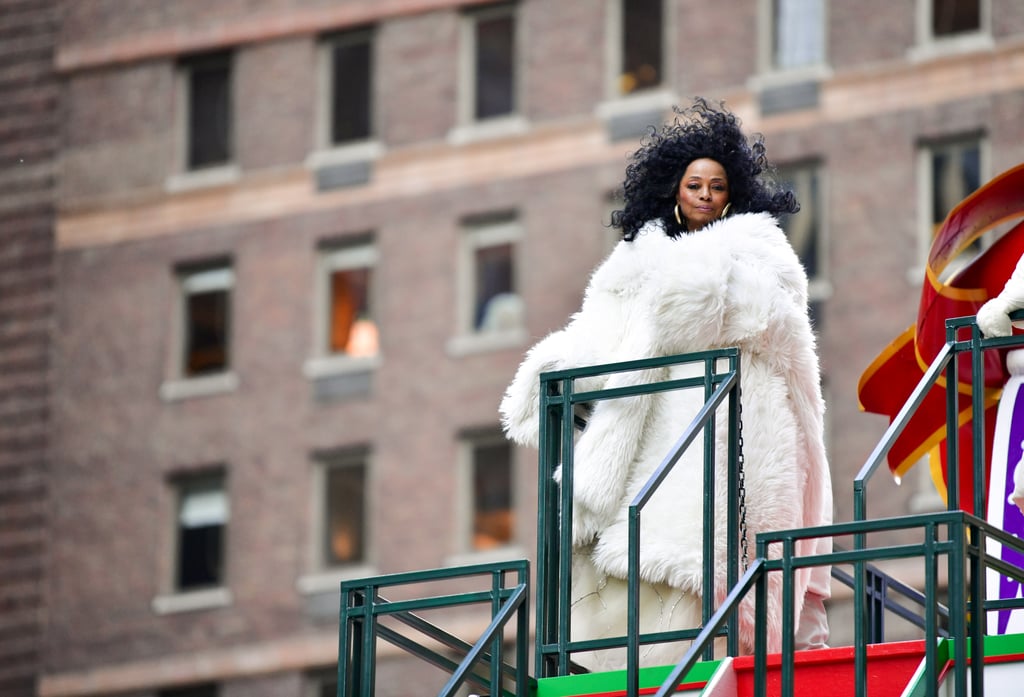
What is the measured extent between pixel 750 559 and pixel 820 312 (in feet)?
85.5

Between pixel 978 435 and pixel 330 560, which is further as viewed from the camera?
pixel 330 560

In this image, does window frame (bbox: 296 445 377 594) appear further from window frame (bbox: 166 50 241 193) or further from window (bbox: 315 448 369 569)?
window frame (bbox: 166 50 241 193)

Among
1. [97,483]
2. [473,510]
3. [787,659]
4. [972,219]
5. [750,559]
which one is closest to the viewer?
[787,659]

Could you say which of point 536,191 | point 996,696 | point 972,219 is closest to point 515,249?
point 536,191

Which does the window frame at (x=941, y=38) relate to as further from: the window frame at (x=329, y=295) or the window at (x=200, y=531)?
the window at (x=200, y=531)

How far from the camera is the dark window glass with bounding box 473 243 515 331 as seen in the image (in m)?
39.1

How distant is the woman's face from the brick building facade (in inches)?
950

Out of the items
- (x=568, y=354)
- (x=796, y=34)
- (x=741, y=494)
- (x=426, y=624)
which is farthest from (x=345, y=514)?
(x=426, y=624)

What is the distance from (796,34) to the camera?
37.6 meters

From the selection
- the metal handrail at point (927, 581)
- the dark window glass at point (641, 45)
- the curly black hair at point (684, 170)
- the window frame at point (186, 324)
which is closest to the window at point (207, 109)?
the window frame at point (186, 324)

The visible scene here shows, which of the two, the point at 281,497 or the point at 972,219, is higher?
the point at 281,497

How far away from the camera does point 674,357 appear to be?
10.2 meters

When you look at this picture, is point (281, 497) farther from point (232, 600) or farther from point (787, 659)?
point (787, 659)

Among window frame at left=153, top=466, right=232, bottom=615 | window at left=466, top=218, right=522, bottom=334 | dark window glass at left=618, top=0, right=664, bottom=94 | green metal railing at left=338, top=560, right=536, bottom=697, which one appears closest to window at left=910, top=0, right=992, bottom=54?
dark window glass at left=618, top=0, right=664, bottom=94
